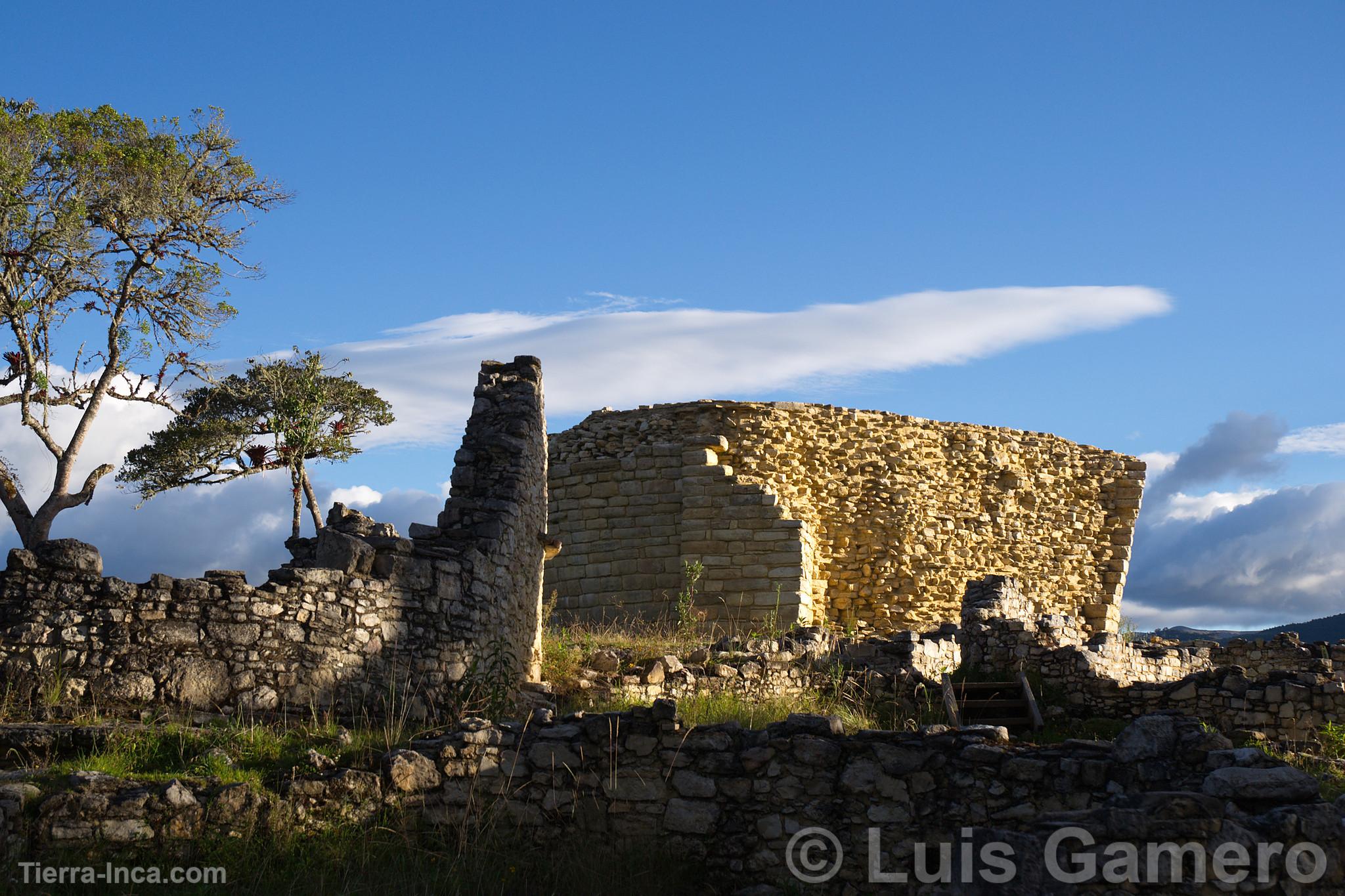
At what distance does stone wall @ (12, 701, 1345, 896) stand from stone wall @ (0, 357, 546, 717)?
184 centimetres

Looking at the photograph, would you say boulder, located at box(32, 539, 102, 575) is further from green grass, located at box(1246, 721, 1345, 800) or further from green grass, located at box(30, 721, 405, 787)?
green grass, located at box(1246, 721, 1345, 800)

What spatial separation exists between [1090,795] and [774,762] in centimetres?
183

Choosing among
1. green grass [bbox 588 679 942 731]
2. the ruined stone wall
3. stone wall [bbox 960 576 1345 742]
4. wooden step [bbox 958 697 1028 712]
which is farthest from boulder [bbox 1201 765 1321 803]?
the ruined stone wall

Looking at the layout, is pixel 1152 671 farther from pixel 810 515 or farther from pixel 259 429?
pixel 259 429

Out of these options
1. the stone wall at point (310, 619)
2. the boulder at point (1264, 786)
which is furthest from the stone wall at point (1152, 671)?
the boulder at point (1264, 786)

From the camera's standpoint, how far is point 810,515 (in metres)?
19.1

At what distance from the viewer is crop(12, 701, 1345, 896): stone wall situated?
6570mm

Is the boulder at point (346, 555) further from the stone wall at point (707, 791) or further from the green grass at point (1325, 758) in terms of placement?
the green grass at point (1325, 758)

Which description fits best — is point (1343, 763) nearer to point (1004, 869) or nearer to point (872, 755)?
point (872, 755)

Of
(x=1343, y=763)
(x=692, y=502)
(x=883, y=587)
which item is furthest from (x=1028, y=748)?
(x=883, y=587)

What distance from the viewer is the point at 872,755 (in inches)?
275

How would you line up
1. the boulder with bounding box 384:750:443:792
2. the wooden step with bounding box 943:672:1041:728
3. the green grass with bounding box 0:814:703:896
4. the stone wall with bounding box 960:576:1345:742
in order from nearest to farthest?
the green grass with bounding box 0:814:703:896
the boulder with bounding box 384:750:443:792
the stone wall with bounding box 960:576:1345:742
the wooden step with bounding box 943:672:1041:728

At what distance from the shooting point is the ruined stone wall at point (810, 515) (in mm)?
17844

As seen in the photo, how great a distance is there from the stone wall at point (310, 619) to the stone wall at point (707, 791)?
72.3 inches
